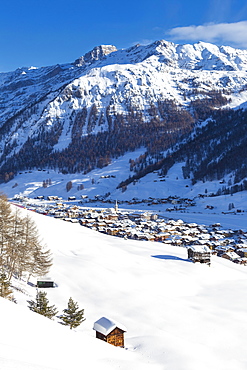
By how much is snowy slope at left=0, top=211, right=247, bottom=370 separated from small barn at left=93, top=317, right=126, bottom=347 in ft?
2.24

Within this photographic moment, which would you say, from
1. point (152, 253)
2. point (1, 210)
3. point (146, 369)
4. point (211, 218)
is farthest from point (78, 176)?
point (146, 369)

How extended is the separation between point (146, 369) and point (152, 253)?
95.5ft

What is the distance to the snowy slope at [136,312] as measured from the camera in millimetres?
12553

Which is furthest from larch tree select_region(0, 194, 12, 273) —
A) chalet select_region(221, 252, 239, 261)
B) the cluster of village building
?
chalet select_region(221, 252, 239, 261)

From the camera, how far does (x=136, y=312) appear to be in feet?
74.0

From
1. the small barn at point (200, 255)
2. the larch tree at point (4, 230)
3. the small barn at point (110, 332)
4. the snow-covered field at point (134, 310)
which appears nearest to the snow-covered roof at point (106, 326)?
the small barn at point (110, 332)

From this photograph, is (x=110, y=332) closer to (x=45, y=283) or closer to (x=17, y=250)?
(x=45, y=283)

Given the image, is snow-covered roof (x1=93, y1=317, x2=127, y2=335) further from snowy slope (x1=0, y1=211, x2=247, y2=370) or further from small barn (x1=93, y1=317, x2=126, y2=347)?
snowy slope (x1=0, y1=211, x2=247, y2=370)

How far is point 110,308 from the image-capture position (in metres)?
23.1

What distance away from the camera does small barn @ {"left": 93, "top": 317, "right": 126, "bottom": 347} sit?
16500 millimetres

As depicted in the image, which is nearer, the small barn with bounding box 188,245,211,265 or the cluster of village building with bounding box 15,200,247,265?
the small barn with bounding box 188,245,211,265

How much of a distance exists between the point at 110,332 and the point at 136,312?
645 cm

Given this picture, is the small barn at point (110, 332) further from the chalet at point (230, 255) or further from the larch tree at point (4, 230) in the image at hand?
the chalet at point (230, 255)

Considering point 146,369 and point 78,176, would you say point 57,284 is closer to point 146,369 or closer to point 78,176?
point 146,369
